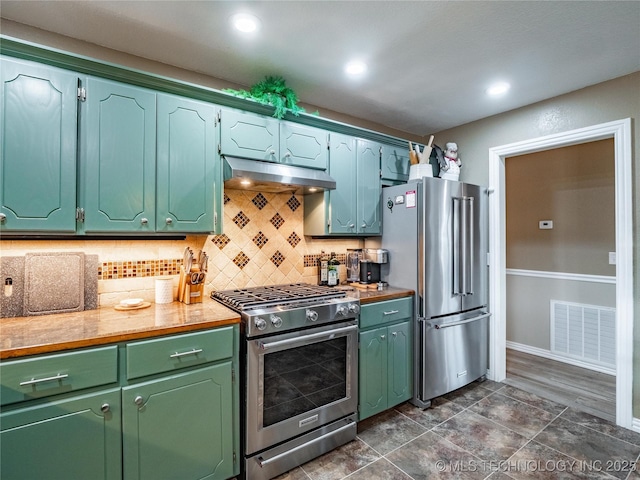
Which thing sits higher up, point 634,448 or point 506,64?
point 506,64

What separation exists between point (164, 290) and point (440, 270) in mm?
2101

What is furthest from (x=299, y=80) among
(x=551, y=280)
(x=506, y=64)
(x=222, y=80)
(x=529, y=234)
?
(x=551, y=280)

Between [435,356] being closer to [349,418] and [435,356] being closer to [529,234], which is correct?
[349,418]

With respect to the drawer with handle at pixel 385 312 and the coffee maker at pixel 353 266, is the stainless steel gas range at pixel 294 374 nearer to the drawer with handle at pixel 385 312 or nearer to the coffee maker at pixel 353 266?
the drawer with handle at pixel 385 312

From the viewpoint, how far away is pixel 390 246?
295 centimetres

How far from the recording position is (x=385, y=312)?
8.28ft

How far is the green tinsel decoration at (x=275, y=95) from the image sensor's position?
89.6 inches

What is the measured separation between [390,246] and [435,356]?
3.26 ft

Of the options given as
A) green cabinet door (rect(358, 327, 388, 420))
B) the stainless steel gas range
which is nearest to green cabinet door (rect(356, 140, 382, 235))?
the stainless steel gas range

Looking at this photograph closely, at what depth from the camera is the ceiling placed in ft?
5.67

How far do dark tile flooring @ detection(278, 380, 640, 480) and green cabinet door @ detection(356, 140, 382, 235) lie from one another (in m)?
1.56

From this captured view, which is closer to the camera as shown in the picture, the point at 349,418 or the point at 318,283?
the point at 349,418

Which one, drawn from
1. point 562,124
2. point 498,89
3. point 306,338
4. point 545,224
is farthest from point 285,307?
point 545,224

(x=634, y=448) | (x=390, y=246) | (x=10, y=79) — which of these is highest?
(x=10, y=79)
